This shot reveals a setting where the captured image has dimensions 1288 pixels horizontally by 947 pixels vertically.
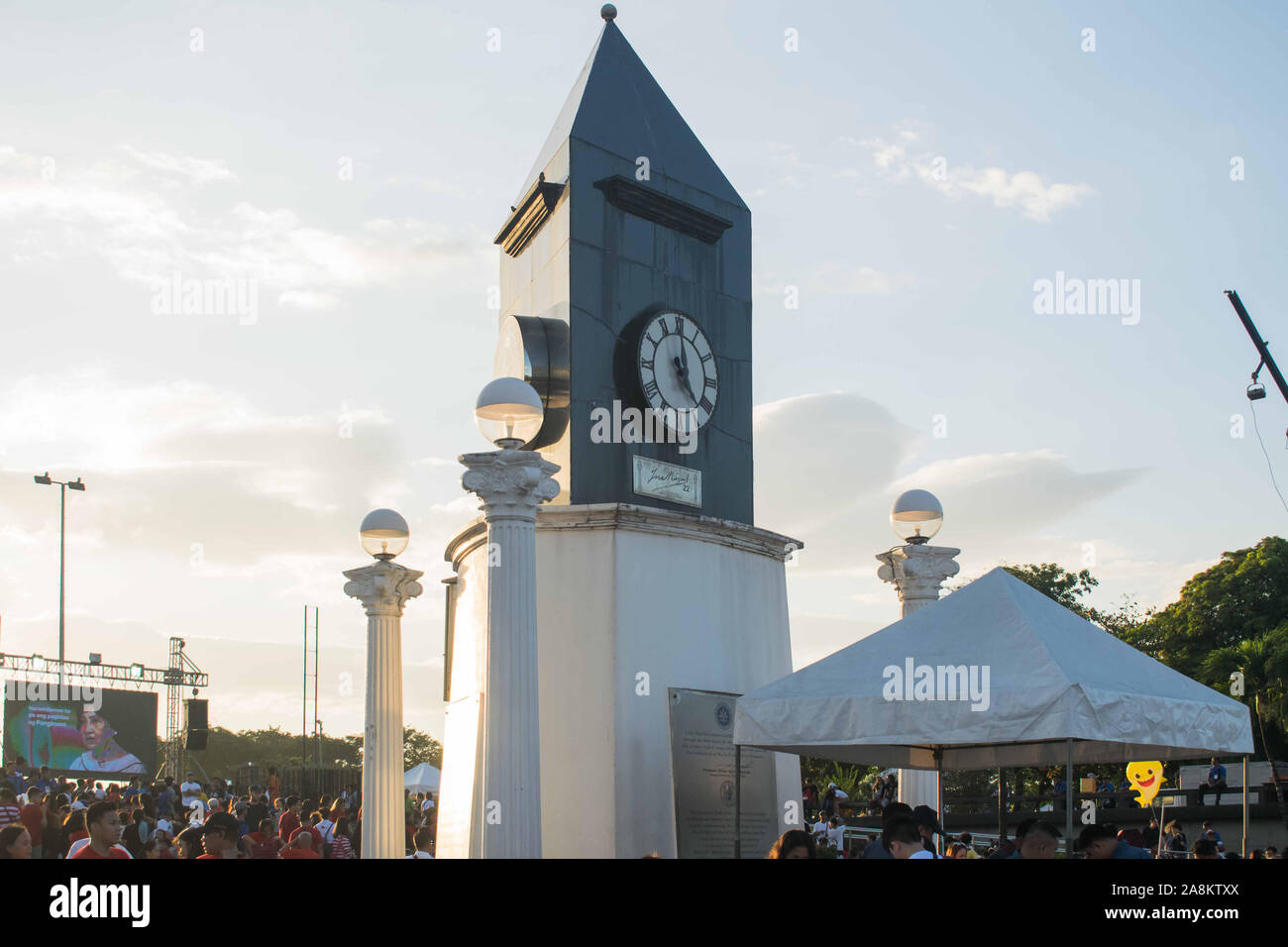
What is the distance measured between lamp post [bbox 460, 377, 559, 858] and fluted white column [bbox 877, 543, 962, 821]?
17.8ft

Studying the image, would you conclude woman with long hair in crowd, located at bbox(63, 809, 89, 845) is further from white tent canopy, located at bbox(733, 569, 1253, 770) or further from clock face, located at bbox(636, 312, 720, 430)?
clock face, located at bbox(636, 312, 720, 430)

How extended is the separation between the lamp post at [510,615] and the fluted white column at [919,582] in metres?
5.41

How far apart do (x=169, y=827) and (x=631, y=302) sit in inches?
396

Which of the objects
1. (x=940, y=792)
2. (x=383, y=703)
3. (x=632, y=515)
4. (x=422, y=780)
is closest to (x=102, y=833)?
(x=383, y=703)

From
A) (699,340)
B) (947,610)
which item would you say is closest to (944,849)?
(947,610)

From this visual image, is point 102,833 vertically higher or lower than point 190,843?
higher

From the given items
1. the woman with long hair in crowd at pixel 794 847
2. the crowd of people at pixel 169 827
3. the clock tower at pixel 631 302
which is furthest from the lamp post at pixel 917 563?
the woman with long hair in crowd at pixel 794 847

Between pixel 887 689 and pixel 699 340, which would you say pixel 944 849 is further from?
pixel 699 340

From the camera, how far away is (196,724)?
47.1 metres

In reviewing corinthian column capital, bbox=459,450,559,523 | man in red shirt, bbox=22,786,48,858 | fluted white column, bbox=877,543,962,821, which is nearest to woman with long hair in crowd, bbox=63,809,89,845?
man in red shirt, bbox=22,786,48,858

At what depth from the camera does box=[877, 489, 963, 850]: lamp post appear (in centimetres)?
1581

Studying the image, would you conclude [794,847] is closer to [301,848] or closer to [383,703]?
[301,848]

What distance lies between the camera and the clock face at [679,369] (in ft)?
54.7
